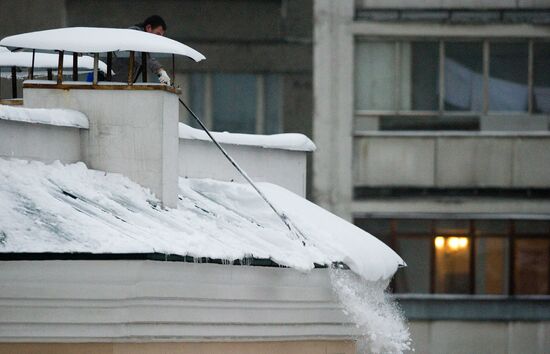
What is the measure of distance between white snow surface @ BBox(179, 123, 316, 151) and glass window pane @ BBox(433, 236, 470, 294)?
13325 mm

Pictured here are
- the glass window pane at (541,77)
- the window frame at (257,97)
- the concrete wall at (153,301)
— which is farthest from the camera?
the window frame at (257,97)

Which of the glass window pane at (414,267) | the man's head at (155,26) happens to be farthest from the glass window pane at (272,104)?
the man's head at (155,26)

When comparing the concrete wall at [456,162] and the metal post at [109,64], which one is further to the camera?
the concrete wall at [456,162]

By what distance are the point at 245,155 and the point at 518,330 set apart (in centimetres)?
1538

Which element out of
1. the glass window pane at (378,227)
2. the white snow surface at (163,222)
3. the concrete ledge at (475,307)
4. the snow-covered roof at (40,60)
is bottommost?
the concrete ledge at (475,307)

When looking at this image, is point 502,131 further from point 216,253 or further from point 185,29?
point 216,253

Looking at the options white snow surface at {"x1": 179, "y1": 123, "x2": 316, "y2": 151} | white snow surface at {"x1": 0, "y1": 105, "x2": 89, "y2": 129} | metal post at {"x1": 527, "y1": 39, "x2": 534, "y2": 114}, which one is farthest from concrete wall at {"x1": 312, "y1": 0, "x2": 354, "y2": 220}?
white snow surface at {"x1": 0, "y1": 105, "x2": 89, "y2": 129}

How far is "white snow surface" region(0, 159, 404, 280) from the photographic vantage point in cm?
1309

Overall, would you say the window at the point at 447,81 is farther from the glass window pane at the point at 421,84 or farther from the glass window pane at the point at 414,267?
the glass window pane at the point at 414,267

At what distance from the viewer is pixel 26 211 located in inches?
522

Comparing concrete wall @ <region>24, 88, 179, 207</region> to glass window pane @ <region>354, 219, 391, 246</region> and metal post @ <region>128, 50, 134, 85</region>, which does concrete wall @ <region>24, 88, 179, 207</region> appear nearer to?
metal post @ <region>128, 50, 134, 85</region>

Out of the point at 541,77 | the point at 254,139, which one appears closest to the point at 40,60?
the point at 254,139

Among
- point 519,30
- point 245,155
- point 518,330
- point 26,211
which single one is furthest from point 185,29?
point 26,211

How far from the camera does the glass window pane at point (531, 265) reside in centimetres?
3291
